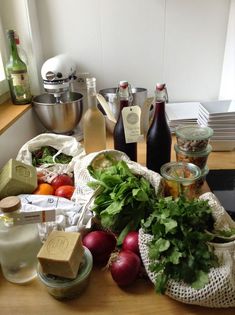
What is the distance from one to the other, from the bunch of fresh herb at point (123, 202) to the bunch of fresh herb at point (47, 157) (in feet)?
0.92

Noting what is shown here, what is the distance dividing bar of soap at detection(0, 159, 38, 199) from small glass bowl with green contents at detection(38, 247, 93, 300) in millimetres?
261

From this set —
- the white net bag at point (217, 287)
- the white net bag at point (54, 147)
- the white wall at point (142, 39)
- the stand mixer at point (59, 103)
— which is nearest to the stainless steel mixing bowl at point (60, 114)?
the stand mixer at point (59, 103)

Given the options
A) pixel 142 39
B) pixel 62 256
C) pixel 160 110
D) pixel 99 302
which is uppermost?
pixel 142 39

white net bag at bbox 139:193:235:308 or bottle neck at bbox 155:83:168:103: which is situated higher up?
bottle neck at bbox 155:83:168:103

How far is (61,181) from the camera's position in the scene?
2.72 ft

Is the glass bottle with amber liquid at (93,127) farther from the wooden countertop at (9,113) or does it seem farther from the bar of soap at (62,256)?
the bar of soap at (62,256)

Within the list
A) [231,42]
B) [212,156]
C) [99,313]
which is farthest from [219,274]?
[231,42]

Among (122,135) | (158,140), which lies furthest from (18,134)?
(158,140)

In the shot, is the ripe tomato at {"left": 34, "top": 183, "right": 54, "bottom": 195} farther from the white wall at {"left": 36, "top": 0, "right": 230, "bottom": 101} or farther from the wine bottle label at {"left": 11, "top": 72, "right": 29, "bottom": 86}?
the white wall at {"left": 36, "top": 0, "right": 230, "bottom": 101}

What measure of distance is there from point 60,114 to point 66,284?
0.70 m

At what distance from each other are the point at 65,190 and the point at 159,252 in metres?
0.35

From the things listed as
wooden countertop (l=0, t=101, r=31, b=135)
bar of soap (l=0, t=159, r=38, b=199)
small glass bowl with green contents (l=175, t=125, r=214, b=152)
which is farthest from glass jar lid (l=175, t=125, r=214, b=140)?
wooden countertop (l=0, t=101, r=31, b=135)

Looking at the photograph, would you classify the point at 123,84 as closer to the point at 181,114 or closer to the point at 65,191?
the point at 65,191

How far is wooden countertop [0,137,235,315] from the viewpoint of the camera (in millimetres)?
508
